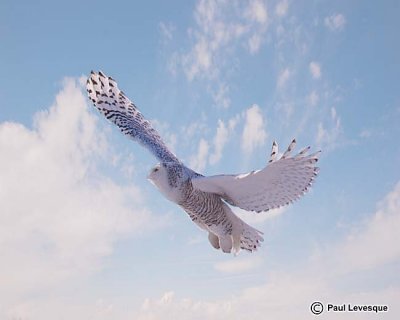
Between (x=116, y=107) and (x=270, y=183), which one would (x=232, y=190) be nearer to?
(x=270, y=183)

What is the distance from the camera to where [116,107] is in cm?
1002

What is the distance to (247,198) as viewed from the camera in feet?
24.3

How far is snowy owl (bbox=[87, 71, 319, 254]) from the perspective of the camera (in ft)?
22.1

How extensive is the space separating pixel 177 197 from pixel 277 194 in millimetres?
1662

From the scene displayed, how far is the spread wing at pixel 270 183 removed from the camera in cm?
664

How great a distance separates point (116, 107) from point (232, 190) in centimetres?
411

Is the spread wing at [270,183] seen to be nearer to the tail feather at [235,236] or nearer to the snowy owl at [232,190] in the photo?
the snowy owl at [232,190]

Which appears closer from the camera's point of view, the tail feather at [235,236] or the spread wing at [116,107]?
the tail feather at [235,236]

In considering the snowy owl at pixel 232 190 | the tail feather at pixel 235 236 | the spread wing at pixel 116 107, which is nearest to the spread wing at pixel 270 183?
the snowy owl at pixel 232 190

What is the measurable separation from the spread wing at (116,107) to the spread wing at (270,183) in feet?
8.21

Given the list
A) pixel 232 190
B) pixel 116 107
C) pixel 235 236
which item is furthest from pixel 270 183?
pixel 116 107

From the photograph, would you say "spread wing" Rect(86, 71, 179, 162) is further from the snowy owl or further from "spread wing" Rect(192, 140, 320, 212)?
"spread wing" Rect(192, 140, 320, 212)

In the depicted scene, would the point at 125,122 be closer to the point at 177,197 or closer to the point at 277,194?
the point at 177,197

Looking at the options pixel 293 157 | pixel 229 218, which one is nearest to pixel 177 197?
pixel 229 218
